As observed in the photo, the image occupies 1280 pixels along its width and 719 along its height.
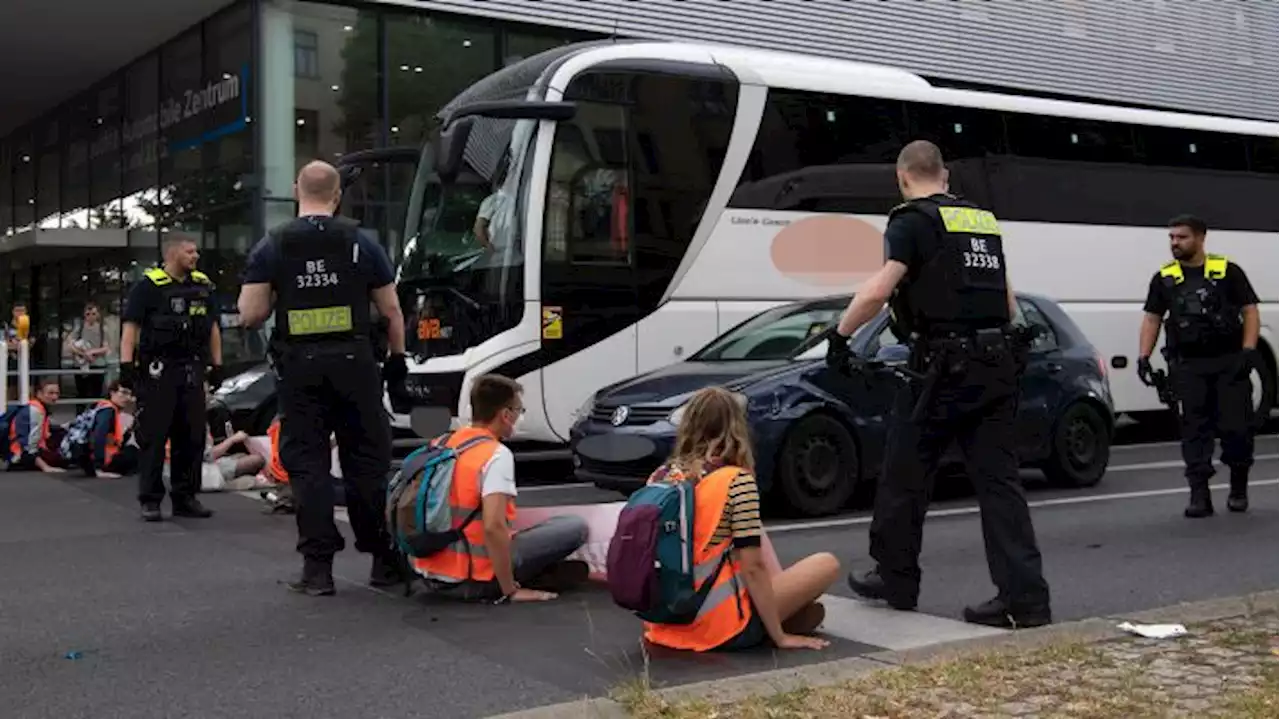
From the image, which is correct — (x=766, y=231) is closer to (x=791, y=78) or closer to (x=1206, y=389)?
(x=791, y=78)

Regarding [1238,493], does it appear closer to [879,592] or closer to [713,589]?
[879,592]

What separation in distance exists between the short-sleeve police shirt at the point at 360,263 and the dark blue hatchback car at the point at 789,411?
2708 mm

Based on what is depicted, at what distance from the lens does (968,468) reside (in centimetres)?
532

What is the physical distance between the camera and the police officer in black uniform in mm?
5152

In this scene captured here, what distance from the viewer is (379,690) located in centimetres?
450

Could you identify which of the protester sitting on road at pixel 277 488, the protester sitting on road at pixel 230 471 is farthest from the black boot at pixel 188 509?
the protester sitting on road at pixel 230 471

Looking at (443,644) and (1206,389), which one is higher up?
(1206,389)

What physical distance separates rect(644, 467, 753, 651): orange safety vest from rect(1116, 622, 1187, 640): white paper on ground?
1.46 metres

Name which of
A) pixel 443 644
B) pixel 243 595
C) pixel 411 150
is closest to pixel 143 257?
pixel 411 150

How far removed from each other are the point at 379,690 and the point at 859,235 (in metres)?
8.66

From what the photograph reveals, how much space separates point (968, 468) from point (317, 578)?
2986mm

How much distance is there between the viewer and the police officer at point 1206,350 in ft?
27.4

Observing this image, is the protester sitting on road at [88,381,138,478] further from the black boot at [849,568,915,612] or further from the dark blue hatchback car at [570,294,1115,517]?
the black boot at [849,568,915,612]

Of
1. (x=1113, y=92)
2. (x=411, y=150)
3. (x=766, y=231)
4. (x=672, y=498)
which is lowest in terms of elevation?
(x=672, y=498)
